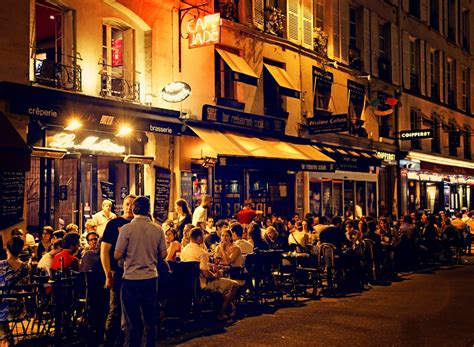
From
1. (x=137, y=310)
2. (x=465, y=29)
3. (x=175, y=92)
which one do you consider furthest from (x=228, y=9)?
(x=465, y=29)

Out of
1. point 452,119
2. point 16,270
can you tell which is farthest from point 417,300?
point 452,119

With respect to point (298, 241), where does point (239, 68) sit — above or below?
above

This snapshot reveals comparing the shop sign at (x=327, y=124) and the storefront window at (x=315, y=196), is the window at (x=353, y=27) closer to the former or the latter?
the shop sign at (x=327, y=124)

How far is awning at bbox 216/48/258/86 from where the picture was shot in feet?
57.1

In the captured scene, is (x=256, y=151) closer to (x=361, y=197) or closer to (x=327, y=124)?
(x=327, y=124)

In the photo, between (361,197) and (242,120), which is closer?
(242,120)

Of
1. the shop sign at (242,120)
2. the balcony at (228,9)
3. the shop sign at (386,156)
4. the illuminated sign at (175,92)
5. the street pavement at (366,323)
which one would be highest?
the balcony at (228,9)

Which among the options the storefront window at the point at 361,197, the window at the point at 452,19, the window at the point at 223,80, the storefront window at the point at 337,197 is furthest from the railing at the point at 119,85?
the window at the point at 452,19

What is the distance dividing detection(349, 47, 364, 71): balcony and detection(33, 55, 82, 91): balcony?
14.6 m

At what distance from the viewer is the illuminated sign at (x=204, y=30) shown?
1567 centimetres

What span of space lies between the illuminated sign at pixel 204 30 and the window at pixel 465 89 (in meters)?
24.6

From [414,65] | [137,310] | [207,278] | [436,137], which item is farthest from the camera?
[436,137]

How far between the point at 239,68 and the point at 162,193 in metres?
4.62

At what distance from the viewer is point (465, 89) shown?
37438mm
